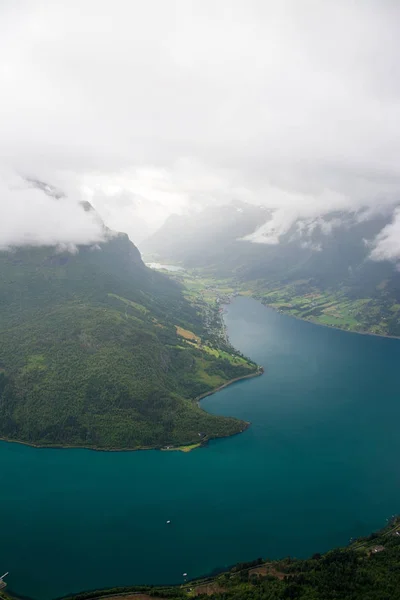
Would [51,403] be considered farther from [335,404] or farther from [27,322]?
[335,404]

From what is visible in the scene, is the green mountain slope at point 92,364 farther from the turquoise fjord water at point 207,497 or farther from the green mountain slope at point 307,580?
the green mountain slope at point 307,580

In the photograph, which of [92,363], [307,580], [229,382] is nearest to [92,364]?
[92,363]

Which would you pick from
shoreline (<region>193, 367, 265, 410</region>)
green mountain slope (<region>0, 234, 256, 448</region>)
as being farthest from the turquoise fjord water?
green mountain slope (<region>0, 234, 256, 448</region>)

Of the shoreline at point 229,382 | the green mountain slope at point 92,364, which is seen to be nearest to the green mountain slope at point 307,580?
the green mountain slope at point 92,364

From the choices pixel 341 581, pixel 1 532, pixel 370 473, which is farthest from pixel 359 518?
pixel 1 532

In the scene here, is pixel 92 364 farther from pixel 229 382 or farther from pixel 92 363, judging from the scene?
pixel 229 382

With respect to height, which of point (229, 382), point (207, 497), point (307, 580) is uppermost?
point (229, 382)
